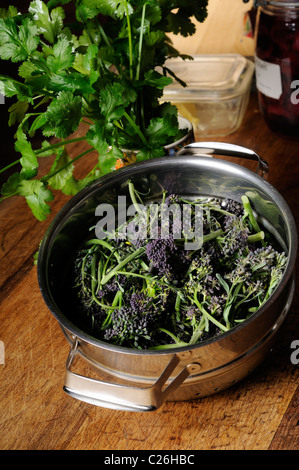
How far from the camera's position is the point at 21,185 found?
0.83 m

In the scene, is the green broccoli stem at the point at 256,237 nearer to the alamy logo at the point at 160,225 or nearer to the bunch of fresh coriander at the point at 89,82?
the alamy logo at the point at 160,225

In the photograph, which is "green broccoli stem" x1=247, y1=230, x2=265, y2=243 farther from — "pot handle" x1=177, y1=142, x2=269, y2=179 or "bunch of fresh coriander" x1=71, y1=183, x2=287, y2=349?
"pot handle" x1=177, y1=142, x2=269, y2=179

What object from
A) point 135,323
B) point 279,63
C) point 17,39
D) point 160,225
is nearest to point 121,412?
point 135,323

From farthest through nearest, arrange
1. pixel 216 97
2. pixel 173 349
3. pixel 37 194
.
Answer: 1. pixel 216 97
2. pixel 37 194
3. pixel 173 349

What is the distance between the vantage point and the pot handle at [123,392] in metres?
0.57

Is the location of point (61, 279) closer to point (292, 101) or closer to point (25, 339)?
point (25, 339)

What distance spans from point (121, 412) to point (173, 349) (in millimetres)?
216

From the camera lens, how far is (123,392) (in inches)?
22.5

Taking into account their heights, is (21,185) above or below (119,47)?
below

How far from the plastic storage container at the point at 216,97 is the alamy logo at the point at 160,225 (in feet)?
1.35

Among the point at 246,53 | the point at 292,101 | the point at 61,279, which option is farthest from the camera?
the point at 246,53

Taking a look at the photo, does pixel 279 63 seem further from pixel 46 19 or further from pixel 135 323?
pixel 135 323
